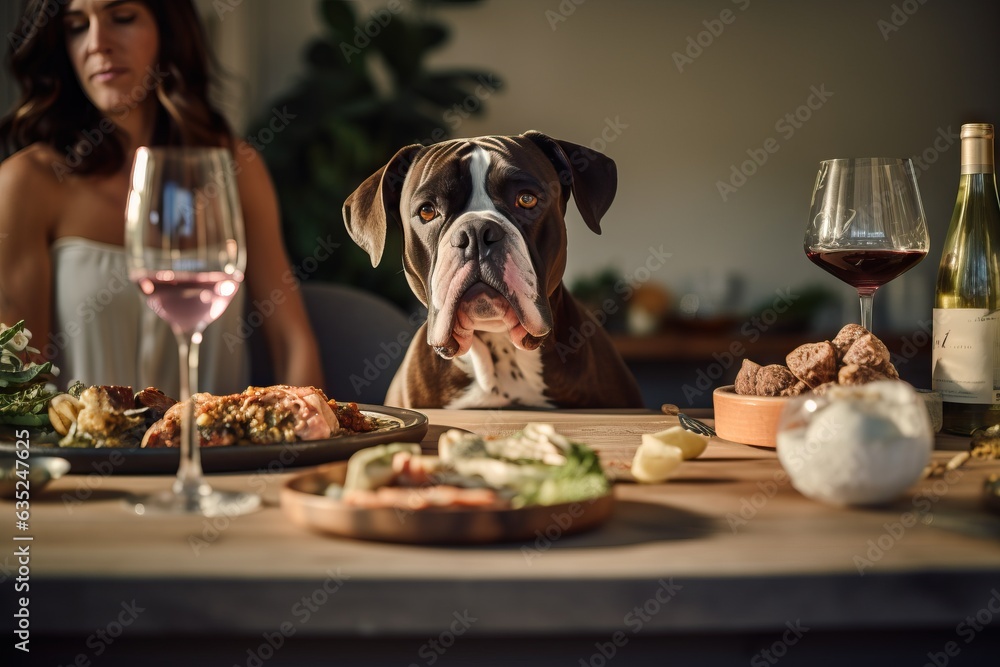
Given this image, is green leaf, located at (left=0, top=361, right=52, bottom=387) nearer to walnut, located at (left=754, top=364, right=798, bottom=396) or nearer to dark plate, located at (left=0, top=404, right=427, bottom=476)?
dark plate, located at (left=0, top=404, right=427, bottom=476)

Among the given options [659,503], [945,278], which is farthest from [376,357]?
[659,503]

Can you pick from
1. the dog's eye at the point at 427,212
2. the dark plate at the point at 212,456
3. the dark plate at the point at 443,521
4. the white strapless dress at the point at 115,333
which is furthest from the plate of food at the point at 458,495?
the white strapless dress at the point at 115,333

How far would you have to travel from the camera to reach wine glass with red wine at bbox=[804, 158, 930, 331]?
1.23 metres

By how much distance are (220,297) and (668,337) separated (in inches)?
161

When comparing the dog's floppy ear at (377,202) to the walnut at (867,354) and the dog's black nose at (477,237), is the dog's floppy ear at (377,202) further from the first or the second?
the walnut at (867,354)

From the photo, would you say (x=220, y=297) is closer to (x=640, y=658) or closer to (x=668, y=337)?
(x=640, y=658)

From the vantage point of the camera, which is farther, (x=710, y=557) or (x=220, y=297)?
(x=220, y=297)

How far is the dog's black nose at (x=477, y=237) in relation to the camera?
1458 mm

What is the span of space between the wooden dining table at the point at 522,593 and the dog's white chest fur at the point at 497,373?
3.09 ft

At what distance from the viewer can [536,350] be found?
5.49ft

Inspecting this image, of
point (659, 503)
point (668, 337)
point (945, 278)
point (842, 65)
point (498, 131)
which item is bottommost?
point (668, 337)

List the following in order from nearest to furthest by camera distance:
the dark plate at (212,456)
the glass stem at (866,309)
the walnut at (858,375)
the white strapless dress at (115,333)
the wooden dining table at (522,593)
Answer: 1. the wooden dining table at (522,593)
2. the dark plate at (212,456)
3. the walnut at (858,375)
4. the glass stem at (866,309)
5. the white strapless dress at (115,333)

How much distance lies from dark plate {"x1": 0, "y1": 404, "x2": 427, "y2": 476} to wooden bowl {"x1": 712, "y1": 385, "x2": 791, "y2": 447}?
1.45 ft

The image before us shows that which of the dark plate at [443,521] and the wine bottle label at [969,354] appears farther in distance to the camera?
the wine bottle label at [969,354]
